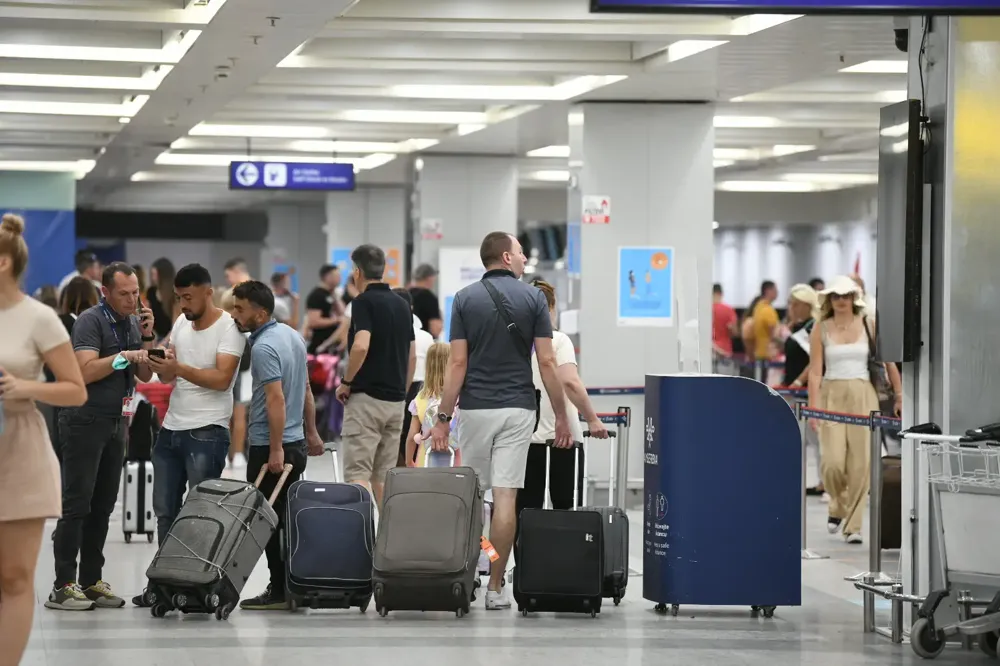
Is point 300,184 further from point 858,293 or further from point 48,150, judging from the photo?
point 858,293

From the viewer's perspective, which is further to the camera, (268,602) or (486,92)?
(486,92)

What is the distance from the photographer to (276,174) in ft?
56.4

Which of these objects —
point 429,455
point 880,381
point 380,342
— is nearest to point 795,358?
point 880,381

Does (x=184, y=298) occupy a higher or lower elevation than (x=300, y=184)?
lower

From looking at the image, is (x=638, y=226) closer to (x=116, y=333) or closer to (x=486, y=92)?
(x=486, y=92)

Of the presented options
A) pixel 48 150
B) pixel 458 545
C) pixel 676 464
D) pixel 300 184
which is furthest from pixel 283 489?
pixel 48 150

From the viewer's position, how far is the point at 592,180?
1262cm

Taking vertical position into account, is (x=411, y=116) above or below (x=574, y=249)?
above

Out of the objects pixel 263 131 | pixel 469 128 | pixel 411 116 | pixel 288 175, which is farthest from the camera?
pixel 288 175

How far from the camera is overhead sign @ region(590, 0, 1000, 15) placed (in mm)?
4992

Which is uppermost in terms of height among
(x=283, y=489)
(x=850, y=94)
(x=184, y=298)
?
(x=850, y=94)

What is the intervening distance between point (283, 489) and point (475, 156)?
35.6ft

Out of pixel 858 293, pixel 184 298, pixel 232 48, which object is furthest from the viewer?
pixel 232 48

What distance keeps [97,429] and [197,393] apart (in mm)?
485
